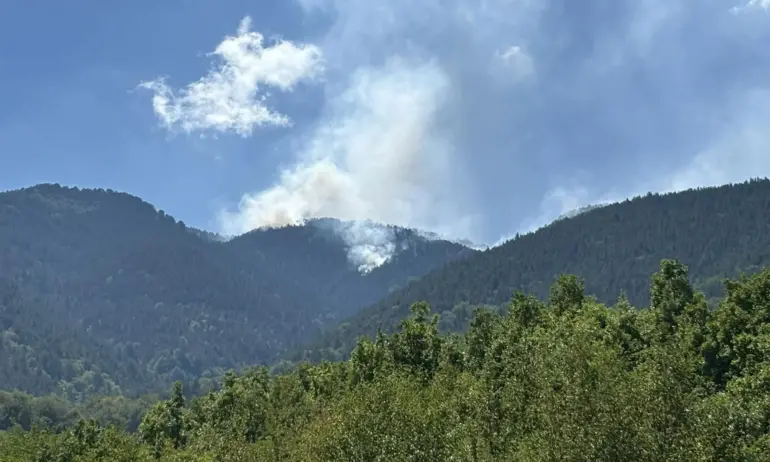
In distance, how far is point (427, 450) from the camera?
195 feet

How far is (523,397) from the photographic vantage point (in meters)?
65.2

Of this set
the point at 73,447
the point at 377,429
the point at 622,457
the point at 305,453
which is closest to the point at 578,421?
the point at 622,457

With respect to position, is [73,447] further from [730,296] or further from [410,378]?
[730,296]

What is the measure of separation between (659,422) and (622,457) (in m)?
3.62

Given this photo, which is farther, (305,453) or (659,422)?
(305,453)

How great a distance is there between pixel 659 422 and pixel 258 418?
76.1 m

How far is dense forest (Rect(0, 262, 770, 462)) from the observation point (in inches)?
1818

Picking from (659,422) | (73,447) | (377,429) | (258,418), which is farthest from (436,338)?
(659,422)

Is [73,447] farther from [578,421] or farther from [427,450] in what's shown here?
[578,421]

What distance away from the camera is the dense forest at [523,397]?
1818 inches

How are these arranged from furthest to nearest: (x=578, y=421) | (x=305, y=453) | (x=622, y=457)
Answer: (x=305, y=453)
(x=578, y=421)
(x=622, y=457)

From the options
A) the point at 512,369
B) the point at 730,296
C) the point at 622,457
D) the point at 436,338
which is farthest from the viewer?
the point at 436,338

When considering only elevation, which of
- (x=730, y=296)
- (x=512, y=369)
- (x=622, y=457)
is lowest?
(x=622, y=457)

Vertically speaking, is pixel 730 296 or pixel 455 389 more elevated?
pixel 730 296
